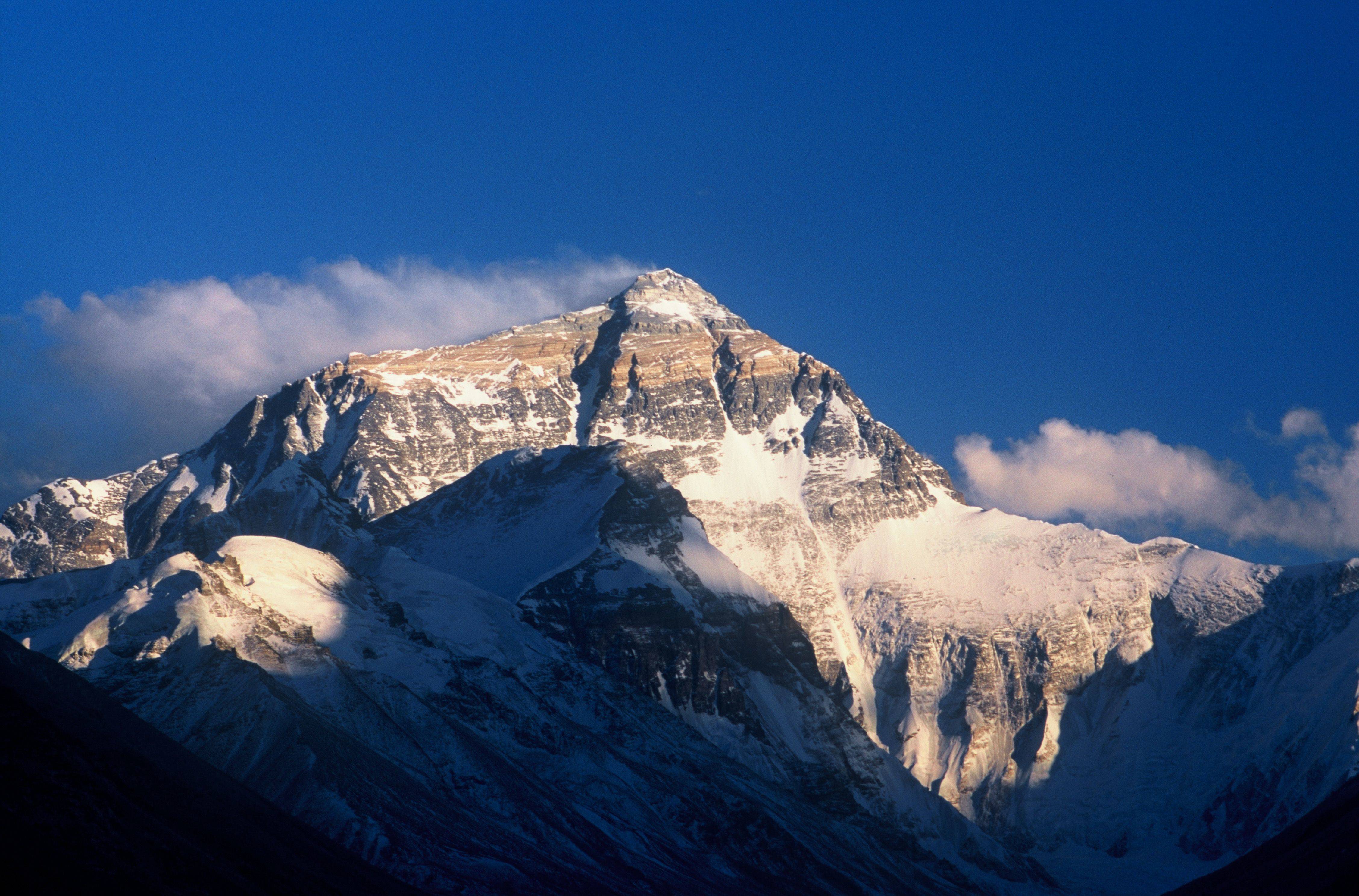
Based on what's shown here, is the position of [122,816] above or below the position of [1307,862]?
below

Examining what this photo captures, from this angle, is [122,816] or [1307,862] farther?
[1307,862]

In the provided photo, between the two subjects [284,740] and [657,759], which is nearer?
[284,740]

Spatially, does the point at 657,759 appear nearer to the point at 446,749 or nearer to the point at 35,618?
the point at 446,749

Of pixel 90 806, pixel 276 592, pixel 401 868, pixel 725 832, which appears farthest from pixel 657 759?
pixel 90 806

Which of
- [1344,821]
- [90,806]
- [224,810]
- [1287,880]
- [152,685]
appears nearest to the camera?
[90,806]

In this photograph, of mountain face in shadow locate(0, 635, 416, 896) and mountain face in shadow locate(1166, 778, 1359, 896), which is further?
mountain face in shadow locate(1166, 778, 1359, 896)

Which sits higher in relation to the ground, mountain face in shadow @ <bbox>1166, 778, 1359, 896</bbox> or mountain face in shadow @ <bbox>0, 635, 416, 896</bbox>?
mountain face in shadow @ <bbox>1166, 778, 1359, 896</bbox>

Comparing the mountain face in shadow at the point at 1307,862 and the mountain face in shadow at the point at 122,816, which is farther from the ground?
the mountain face in shadow at the point at 1307,862

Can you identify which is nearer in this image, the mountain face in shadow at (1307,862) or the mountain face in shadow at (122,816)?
the mountain face in shadow at (122,816)
